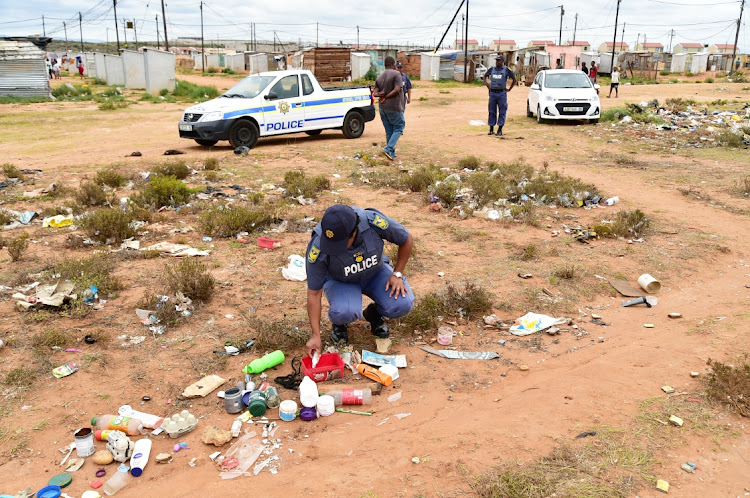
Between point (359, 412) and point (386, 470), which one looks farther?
point (359, 412)

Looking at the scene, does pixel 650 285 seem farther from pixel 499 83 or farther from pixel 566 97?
pixel 566 97

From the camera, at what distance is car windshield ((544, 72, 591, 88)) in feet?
53.0

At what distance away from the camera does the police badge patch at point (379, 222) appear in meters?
3.97

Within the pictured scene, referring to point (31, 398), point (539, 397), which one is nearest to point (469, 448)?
point (539, 397)

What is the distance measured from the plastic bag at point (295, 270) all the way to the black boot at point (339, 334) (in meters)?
1.33

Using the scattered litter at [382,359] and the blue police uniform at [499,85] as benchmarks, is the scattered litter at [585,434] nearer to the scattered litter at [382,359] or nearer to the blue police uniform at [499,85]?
the scattered litter at [382,359]

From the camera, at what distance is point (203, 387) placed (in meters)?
3.69

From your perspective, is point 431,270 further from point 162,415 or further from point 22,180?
point 22,180

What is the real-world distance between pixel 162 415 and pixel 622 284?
416 cm

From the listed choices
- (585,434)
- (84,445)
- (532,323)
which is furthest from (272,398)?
(532,323)

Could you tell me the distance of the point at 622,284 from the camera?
5.32 m

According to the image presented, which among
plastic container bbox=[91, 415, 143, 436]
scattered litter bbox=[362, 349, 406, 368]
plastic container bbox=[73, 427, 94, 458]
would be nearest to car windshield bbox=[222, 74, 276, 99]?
scattered litter bbox=[362, 349, 406, 368]

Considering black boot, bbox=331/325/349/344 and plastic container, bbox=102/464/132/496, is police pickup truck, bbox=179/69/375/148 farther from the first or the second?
plastic container, bbox=102/464/132/496

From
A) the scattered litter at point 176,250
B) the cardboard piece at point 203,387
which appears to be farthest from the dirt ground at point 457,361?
the scattered litter at point 176,250
